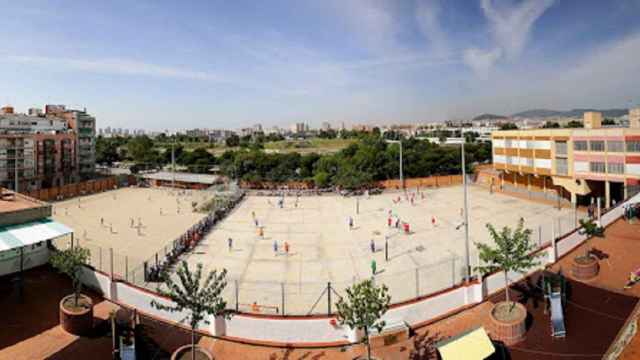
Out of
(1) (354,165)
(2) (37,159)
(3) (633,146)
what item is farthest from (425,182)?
(2) (37,159)

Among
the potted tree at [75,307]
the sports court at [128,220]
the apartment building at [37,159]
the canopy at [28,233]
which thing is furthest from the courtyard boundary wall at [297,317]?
the apartment building at [37,159]

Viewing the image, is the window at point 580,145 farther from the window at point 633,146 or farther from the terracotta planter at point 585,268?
the terracotta planter at point 585,268

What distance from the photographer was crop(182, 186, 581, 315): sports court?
2105 centimetres

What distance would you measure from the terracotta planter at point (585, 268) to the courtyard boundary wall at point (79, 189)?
5755 centimetres

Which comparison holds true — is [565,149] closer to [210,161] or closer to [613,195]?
[613,195]

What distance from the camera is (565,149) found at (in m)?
40.8

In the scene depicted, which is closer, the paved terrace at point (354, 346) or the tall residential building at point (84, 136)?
the paved terrace at point (354, 346)

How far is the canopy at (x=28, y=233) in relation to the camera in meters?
16.9

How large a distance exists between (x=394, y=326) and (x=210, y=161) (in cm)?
7852

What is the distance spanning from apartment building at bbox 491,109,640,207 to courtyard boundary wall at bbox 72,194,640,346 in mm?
25157

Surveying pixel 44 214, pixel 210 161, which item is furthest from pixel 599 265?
pixel 210 161

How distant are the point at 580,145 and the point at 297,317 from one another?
37.5m

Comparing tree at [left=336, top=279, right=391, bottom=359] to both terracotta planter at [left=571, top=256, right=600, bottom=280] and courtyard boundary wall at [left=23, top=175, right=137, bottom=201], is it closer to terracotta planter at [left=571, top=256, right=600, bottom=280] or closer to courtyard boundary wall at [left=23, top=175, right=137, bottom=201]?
terracotta planter at [left=571, top=256, right=600, bottom=280]

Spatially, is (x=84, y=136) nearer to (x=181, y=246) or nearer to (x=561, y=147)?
(x=181, y=246)
